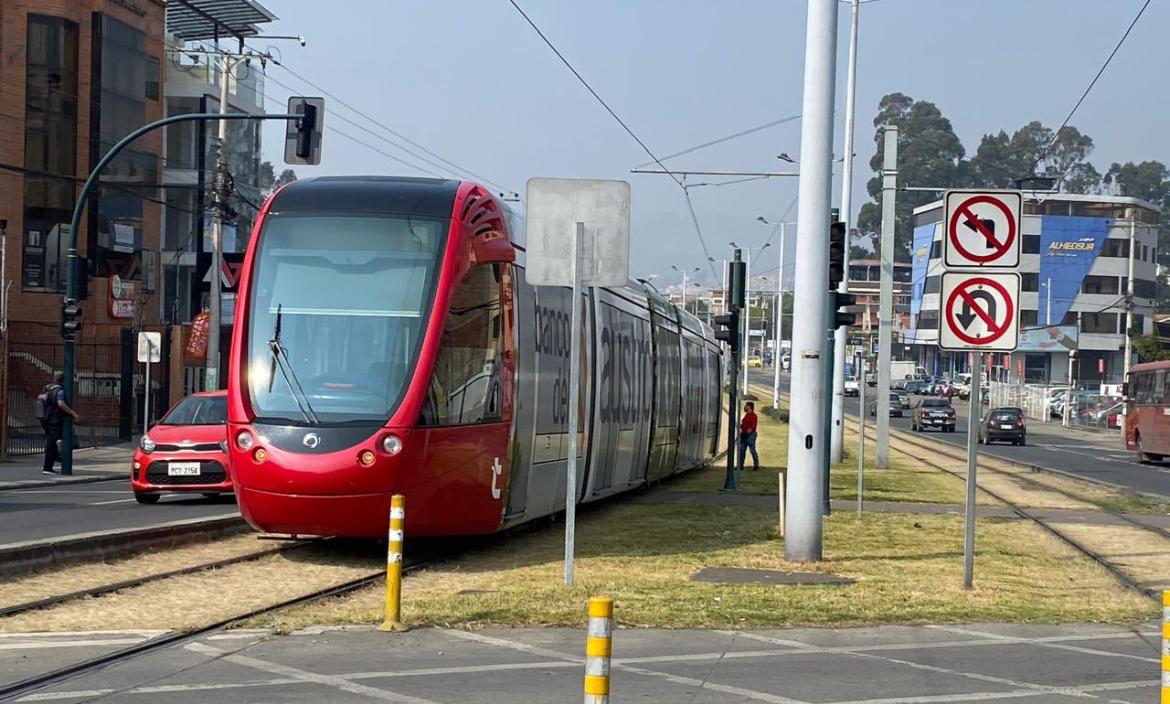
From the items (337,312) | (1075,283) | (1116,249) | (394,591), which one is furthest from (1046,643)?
(1116,249)

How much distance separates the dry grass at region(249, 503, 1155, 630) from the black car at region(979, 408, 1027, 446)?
136 feet

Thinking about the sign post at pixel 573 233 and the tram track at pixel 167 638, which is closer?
the tram track at pixel 167 638

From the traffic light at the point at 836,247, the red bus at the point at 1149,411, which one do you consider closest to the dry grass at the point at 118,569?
the traffic light at the point at 836,247

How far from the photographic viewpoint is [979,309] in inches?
509

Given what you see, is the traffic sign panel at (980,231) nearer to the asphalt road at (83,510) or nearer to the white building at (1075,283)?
the asphalt road at (83,510)

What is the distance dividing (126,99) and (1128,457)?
1437 inches

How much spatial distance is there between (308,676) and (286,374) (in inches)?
210

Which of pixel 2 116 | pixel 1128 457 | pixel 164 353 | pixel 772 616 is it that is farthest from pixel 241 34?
pixel 772 616

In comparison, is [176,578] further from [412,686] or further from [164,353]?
[164,353]

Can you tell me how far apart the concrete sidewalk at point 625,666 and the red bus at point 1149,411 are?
38586 mm

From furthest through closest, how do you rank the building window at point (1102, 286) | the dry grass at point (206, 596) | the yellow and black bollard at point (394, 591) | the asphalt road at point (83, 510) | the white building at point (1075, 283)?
the building window at point (1102, 286) → the white building at point (1075, 283) → the asphalt road at point (83, 510) → the dry grass at point (206, 596) → the yellow and black bollard at point (394, 591)

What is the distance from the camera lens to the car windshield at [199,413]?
22641 millimetres

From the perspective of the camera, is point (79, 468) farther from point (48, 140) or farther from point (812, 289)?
point (812, 289)

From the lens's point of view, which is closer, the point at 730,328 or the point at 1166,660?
the point at 1166,660
